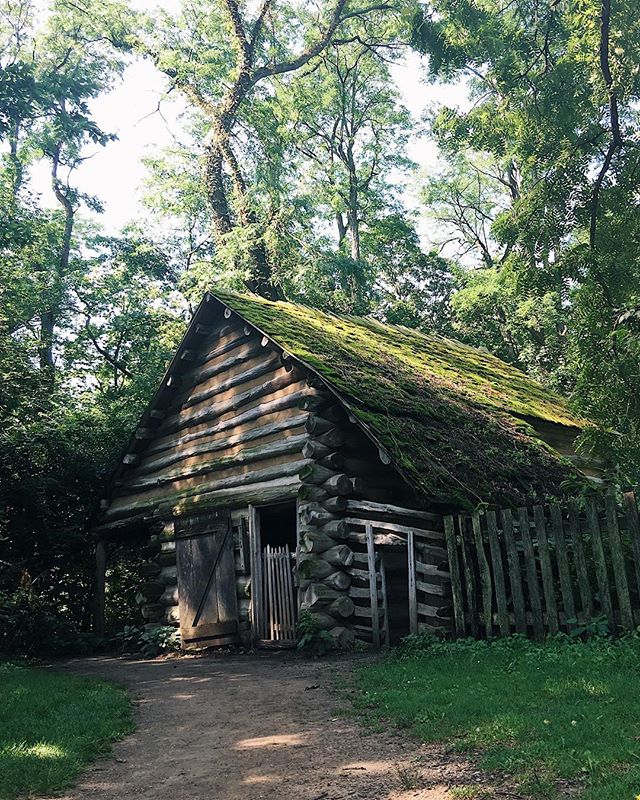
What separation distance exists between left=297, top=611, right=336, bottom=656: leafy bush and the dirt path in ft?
5.12

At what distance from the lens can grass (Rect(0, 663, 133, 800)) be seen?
5027mm

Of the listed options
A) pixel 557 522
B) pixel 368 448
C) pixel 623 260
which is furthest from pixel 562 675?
pixel 623 260

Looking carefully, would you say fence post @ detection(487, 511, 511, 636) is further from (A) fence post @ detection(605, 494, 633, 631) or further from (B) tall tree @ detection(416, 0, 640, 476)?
(B) tall tree @ detection(416, 0, 640, 476)

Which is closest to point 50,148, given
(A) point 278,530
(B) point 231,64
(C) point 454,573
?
(B) point 231,64

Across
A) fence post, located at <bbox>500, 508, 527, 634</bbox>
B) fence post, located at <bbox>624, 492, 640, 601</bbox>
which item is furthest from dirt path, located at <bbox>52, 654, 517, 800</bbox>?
fence post, located at <bbox>624, 492, 640, 601</bbox>

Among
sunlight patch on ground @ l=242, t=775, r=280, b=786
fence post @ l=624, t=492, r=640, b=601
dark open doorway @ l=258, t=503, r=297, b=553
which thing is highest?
dark open doorway @ l=258, t=503, r=297, b=553

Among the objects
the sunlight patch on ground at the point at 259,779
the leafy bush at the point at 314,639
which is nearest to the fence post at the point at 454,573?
the leafy bush at the point at 314,639

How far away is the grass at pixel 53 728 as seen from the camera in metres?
5.03

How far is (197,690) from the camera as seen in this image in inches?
344

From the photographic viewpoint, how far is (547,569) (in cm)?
827

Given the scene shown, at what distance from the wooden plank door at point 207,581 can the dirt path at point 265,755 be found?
12.8 ft

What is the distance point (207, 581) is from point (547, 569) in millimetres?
6861

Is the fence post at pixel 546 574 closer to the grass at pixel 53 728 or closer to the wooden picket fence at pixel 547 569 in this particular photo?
the wooden picket fence at pixel 547 569

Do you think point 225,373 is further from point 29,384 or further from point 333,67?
point 333,67
